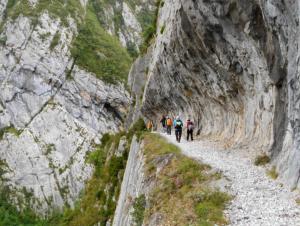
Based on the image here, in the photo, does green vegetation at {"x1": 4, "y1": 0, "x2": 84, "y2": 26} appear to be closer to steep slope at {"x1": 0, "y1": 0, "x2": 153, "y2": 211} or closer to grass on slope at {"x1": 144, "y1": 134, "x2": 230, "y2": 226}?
steep slope at {"x1": 0, "y1": 0, "x2": 153, "y2": 211}

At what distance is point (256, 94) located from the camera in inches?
1013

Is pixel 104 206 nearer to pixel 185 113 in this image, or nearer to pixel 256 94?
pixel 185 113

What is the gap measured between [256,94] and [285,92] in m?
5.93

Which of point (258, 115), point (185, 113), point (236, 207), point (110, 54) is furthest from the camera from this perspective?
point (110, 54)

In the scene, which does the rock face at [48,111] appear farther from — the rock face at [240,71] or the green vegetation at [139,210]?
the green vegetation at [139,210]

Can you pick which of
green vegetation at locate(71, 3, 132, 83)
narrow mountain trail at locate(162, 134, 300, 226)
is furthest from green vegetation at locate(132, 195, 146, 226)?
green vegetation at locate(71, 3, 132, 83)

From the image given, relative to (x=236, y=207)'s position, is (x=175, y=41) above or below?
above

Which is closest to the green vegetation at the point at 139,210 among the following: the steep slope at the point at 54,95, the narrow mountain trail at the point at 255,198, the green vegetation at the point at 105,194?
the narrow mountain trail at the point at 255,198

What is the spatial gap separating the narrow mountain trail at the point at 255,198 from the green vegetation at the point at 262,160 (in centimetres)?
29

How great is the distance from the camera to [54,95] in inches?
4921

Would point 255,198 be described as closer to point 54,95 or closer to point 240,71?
point 240,71

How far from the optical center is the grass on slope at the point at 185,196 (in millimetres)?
14609

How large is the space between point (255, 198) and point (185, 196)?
259 centimetres

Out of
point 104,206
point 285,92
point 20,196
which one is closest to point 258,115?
point 285,92
